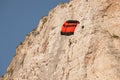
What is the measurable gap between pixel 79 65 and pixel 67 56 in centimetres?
357

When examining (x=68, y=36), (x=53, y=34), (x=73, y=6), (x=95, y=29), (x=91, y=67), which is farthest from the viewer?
(x=73, y=6)

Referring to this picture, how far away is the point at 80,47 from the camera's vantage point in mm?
44562

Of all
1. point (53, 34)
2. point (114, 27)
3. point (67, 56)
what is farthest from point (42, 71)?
point (114, 27)

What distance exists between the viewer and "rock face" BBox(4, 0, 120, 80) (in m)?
40.2

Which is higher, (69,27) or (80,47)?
(69,27)

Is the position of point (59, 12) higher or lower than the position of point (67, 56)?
higher

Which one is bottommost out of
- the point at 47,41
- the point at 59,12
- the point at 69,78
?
the point at 69,78

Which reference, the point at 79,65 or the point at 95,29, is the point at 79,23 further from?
the point at 79,65

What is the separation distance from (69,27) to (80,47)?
19.9 ft

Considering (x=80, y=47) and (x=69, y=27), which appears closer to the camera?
(x=80, y=47)

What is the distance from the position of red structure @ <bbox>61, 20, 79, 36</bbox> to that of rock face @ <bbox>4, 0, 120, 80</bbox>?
25.6 inches

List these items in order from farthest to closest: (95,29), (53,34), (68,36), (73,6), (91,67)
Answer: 1. (73,6)
2. (53,34)
3. (68,36)
4. (95,29)
5. (91,67)

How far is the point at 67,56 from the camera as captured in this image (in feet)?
149

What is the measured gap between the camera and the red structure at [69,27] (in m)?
49.1
